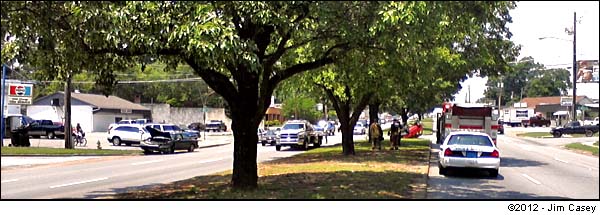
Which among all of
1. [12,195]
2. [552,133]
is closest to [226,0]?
[12,195]

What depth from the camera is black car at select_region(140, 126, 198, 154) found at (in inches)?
1319

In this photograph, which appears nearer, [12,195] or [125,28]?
[125,28]

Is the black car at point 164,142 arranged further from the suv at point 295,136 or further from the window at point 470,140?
the window at point 470,140

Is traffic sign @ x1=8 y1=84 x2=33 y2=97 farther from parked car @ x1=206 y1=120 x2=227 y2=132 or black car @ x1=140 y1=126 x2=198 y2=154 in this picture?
parked car @ x1=206 y1=120 x2=227 y2=132

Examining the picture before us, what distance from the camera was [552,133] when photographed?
2117 inches

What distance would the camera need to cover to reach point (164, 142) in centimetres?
3391

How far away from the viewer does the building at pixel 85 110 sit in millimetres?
56188

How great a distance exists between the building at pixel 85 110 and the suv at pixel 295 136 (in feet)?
79.0

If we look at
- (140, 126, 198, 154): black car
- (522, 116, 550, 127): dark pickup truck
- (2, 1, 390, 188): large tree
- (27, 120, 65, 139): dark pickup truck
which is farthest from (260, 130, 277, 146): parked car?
(2, 1, 390, 188): large tree

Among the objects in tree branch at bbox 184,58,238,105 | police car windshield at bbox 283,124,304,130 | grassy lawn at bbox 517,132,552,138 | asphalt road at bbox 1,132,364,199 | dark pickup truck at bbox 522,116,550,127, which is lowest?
asphalt road at bbox 1,132,364,199

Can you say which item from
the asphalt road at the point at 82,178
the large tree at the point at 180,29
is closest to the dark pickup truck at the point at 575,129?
the asphalt road at the point at 82,178

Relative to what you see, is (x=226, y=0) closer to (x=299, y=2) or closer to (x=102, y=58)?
(x=299, y=2)

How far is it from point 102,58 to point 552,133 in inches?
1936

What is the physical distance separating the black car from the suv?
5.23m
